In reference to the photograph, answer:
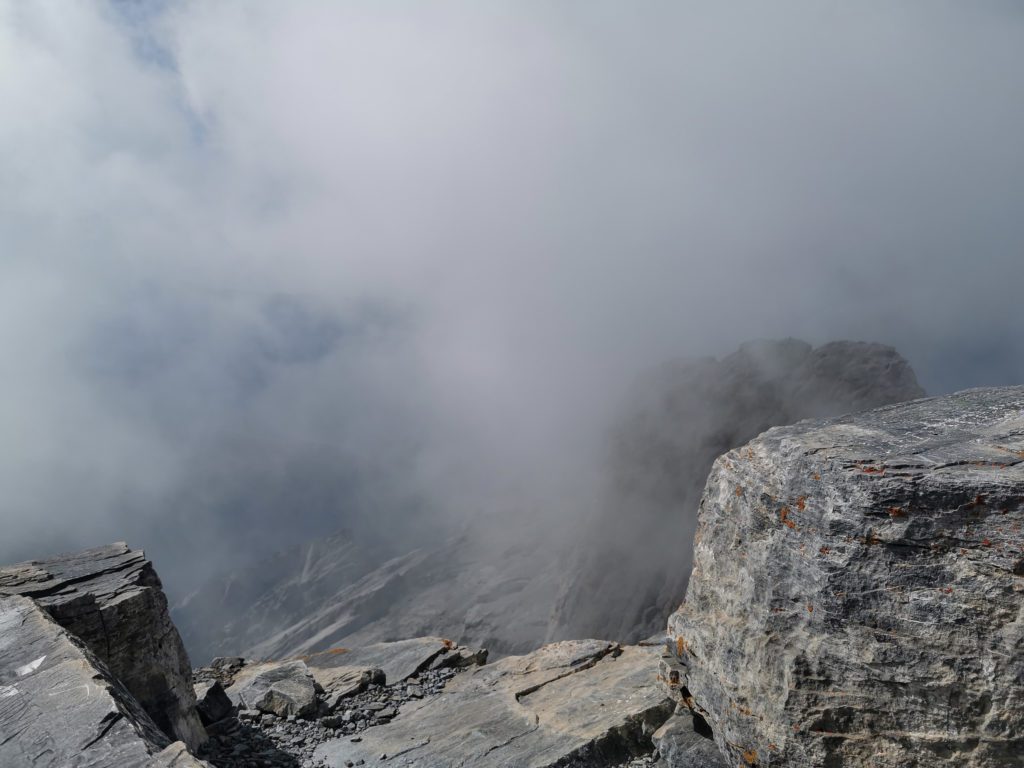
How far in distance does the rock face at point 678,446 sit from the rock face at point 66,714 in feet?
363

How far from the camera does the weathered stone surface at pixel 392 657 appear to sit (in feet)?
66.7

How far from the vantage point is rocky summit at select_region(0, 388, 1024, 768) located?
7703 millimetres

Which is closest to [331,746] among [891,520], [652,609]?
[891,520]

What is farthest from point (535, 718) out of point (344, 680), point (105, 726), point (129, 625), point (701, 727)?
point (105, 726)

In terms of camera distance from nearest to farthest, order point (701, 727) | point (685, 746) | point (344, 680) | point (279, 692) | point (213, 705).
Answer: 1. point (685, 746)
2. point (701, 727)
3. point (213, 705)
4. point (279, 692)
5. point (344, 680)

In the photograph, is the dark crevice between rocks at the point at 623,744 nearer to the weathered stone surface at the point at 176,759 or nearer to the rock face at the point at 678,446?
the weathered stone surface at the point at 176,759

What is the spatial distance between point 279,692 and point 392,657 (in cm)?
513

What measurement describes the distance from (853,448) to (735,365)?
137 metres

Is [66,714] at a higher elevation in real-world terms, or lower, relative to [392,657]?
higher

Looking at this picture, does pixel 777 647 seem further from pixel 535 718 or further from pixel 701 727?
pixel 535 718

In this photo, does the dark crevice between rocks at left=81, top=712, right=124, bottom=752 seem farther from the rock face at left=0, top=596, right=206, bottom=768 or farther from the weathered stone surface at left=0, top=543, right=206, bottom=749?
the weathered stone surface at left=0, top=543, right=206, bottom=749

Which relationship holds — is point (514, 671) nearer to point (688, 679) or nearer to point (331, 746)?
point (331, 746)

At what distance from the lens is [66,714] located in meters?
8.07

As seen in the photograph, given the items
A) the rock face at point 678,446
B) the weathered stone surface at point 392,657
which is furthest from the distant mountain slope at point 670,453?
the weathered stone surface at point 392,657
